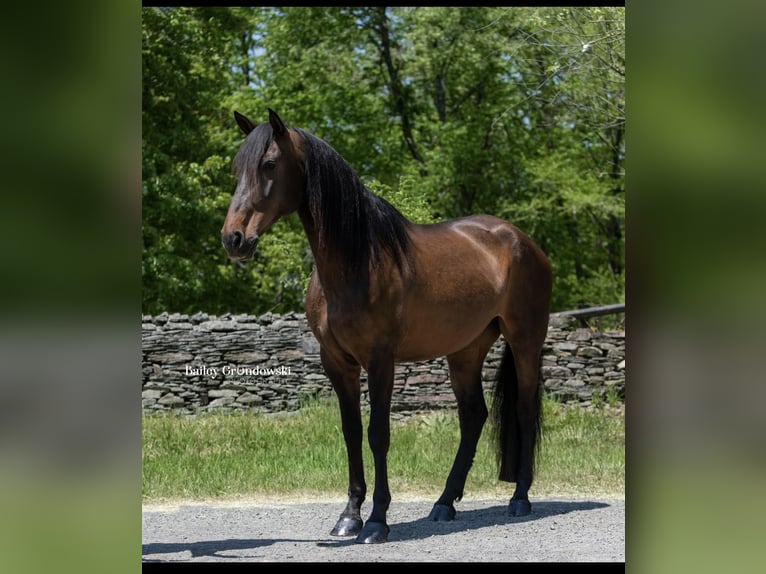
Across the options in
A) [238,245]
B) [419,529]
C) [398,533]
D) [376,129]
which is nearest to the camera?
[238,245]

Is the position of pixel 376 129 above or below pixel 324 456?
above

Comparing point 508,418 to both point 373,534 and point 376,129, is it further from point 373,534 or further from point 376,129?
point 376,129

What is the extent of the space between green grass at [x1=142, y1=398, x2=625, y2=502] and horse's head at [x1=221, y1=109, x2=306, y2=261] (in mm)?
2872

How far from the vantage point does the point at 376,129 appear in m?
17.0

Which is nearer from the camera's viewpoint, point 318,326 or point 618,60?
point 318,326

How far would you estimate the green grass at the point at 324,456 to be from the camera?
23.3ft

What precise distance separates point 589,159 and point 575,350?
28.8ft

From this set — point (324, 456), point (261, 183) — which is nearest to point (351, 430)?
point (261, 183)

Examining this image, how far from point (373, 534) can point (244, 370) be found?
569 cm

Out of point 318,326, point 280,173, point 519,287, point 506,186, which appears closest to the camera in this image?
point 280,173
